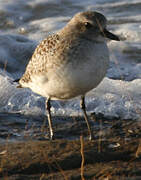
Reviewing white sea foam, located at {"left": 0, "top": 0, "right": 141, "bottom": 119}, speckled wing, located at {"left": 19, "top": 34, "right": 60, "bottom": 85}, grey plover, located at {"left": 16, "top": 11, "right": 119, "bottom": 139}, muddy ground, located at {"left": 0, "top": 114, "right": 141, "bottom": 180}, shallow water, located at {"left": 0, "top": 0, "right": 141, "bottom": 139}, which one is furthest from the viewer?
white sea foam, located at {"left": 0, "top": 0, "right": 141, "bottom": 119}

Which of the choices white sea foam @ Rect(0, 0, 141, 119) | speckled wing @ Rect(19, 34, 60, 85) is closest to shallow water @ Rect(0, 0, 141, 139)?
white sea foam @ Rect(0, 0, 141, 119)

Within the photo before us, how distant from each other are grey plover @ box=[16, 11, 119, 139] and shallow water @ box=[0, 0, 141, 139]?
897 millimetres

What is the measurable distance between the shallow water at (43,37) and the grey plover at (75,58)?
2.94ft

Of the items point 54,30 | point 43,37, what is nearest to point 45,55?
point 43,37

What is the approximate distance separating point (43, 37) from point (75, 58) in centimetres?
565

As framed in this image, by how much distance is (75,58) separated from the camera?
14.8 ft

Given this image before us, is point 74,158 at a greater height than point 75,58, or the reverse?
point 75,58

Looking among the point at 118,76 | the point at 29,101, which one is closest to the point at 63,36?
the point at 29,101

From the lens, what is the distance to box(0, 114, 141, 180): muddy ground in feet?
13.7

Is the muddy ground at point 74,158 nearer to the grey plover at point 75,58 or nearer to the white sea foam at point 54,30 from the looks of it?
the grey plover at point 75,58

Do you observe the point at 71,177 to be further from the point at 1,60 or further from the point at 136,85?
the point at 1,60

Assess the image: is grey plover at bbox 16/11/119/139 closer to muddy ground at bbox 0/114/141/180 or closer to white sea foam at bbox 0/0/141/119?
muddy ground at bbox 0/114/141/180

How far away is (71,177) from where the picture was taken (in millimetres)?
4133

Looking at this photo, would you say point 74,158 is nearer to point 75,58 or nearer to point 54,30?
point 75,58
